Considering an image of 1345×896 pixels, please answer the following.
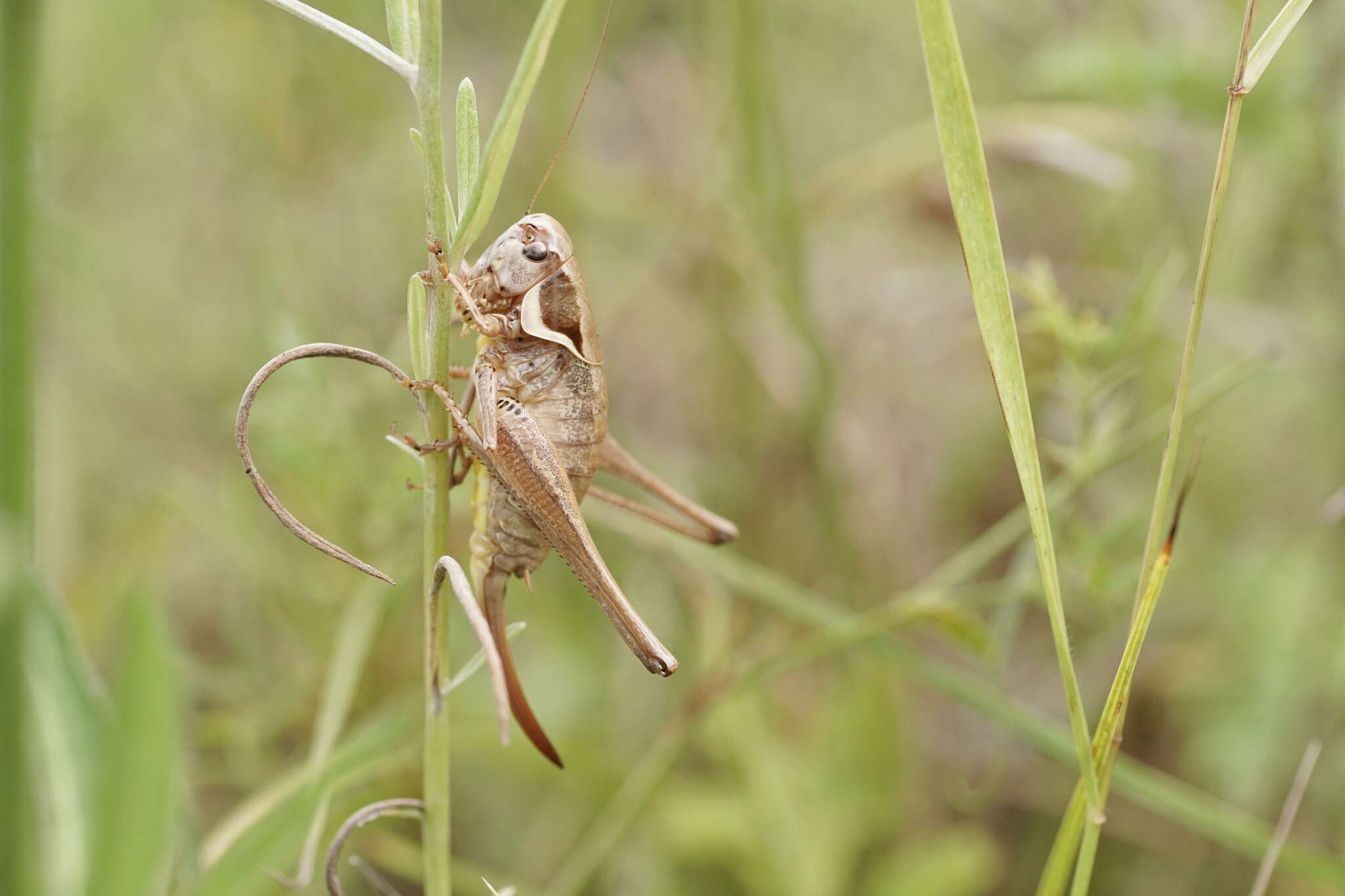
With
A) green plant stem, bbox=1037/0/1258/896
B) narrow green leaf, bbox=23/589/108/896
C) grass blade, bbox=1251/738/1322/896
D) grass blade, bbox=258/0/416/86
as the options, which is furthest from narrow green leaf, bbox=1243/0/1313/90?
narrow green leaf, bbox=23/589/108/896

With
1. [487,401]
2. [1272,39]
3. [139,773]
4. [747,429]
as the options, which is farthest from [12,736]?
[747,429]

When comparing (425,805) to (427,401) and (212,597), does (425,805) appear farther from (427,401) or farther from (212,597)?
(212,597)

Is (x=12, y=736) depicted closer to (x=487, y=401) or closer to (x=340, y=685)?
(x=487, y=401)

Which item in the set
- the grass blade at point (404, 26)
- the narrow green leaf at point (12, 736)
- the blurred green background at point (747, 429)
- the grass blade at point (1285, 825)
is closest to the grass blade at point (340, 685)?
the blurred green background at point (747, 429)

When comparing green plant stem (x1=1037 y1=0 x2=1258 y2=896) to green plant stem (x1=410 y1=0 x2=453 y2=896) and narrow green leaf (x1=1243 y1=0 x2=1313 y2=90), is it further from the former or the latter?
green plant stem (x1=410 y1=0 x2=453 y2=896)

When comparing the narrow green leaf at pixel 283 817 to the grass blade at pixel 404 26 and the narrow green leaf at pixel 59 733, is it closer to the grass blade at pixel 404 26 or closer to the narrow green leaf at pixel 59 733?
the narrow green leaf at pixel 59 733

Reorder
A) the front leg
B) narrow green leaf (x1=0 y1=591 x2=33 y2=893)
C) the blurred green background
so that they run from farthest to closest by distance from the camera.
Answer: the blurred green background → the front leg → narrow green leaf (x1=0 y1=591 x2=33 y2=893)

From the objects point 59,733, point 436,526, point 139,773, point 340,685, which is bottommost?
point 340,685
